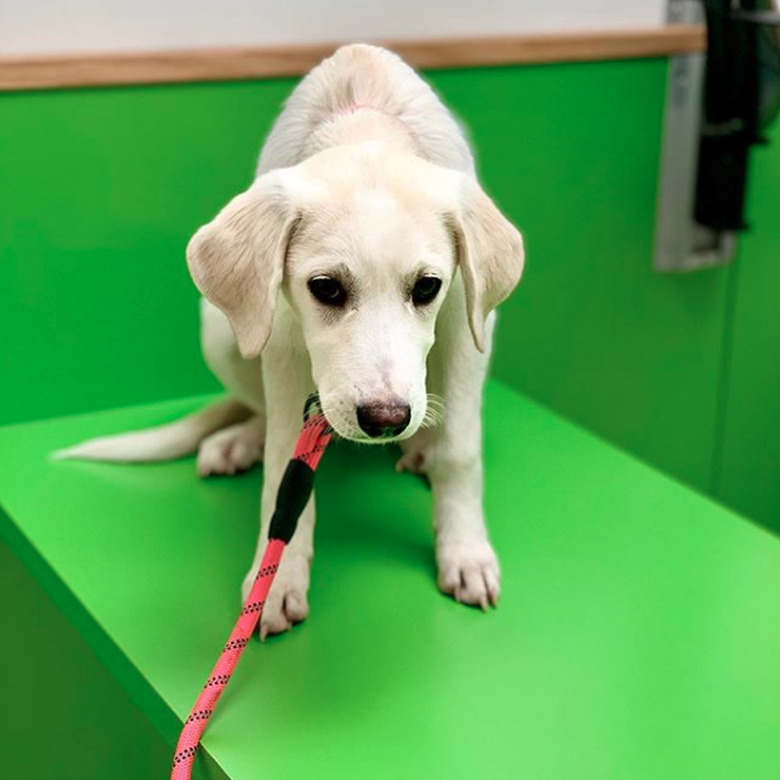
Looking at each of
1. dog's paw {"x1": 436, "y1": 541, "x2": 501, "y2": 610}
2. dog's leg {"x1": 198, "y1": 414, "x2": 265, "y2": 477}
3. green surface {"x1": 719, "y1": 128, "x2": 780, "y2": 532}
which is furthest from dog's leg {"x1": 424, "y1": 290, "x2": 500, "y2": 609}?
green surface {"x1": 719, "y1": 128, "x2": 780, "y2": 532}

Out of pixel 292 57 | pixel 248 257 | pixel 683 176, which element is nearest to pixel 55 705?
pixel 248 257

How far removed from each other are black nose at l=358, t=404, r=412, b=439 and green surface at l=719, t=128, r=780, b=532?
47.0 inches

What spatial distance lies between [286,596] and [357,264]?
0.33 m

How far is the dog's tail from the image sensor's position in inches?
56.0

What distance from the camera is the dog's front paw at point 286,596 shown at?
109 cm

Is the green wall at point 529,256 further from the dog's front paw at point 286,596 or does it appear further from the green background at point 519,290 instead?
the dog's front paw at point 286,596

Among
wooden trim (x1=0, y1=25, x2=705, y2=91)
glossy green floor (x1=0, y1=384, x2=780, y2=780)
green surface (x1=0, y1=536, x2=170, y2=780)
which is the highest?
wooden trim (x1=0, y1=25, x2=705, y2=91)

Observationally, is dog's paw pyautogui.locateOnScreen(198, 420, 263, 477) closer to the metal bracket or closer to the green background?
the green background

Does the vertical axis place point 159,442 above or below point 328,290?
below

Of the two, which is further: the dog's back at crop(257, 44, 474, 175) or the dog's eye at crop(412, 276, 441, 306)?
the dog's back at crop(257, 44, 474, 175)

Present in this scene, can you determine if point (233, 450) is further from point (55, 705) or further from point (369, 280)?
point (369, 280)

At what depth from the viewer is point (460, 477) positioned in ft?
3.83

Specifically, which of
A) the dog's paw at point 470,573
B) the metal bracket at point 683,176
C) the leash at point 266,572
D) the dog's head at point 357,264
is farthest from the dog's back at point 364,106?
the metal bracket at point 683,176

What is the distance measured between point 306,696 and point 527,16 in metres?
1.04
